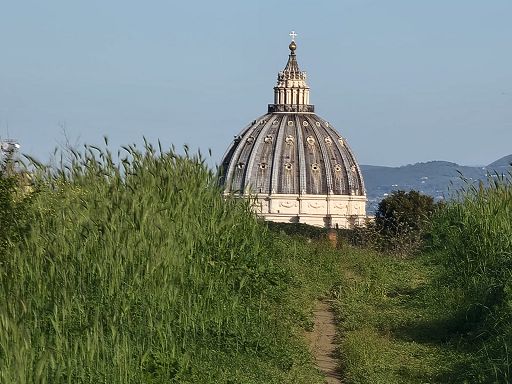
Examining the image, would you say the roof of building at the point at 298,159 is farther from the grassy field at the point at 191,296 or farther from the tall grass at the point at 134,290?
the tall grass at the point at 134,290

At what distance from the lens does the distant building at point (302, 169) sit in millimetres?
153500

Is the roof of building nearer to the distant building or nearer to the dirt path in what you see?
the distant building

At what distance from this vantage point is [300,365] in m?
10.5

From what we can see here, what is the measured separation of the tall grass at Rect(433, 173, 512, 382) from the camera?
33.6 ft

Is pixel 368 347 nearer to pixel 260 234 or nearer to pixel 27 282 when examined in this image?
pixel 27 282

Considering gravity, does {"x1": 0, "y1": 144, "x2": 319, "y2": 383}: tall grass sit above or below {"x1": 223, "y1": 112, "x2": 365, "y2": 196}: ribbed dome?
below

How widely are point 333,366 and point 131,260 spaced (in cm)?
191

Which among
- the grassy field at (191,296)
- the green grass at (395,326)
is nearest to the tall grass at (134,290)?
the grassy field at (191,296)

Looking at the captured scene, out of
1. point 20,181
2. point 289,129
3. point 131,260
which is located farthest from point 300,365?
point 289,129

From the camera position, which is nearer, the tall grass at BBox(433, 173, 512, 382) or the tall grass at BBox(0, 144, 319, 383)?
the tall grass at BBox(0, 144, 319, 383)

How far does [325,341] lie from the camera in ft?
39.5

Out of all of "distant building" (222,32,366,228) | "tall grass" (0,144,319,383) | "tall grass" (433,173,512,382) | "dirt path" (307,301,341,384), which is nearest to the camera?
"tall grass" (0,144,319,383)

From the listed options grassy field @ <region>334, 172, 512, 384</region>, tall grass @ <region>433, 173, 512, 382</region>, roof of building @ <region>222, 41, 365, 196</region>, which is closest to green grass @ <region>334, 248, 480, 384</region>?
grassy field @ <region>334, 172, 512, 384</region>

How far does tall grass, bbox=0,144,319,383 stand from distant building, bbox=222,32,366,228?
13839 centimetres
